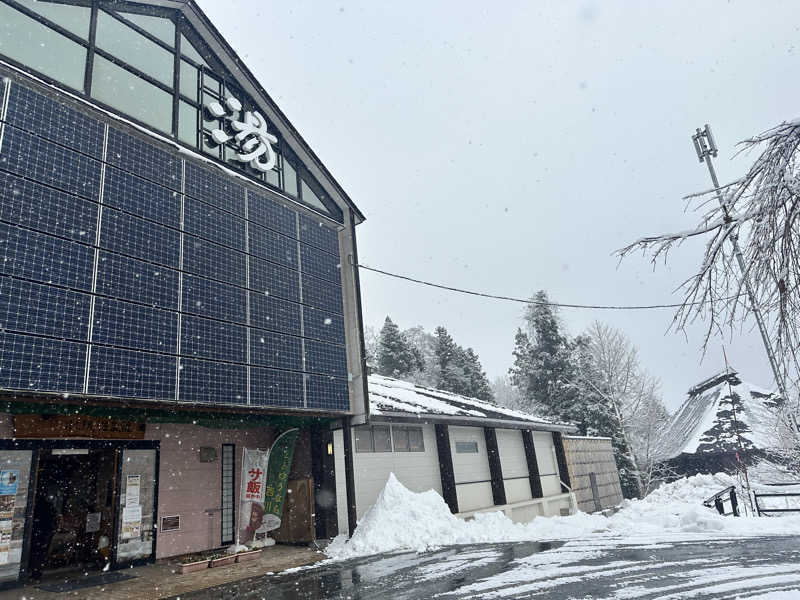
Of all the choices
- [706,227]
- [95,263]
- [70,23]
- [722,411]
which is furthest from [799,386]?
[722,411]

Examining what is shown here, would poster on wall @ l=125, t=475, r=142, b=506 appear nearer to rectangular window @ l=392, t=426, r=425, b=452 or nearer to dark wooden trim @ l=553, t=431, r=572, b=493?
rectangular window @ l=392, t=426, r=425, b=452

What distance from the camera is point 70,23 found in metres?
10.3

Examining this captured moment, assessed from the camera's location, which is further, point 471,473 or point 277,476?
point 471,473

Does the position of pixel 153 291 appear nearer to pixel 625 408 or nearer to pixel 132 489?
pixel 132 489

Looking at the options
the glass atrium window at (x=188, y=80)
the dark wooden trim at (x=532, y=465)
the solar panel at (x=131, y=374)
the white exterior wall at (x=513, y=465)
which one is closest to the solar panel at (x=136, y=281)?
the solar panel at (x=131, y=374)

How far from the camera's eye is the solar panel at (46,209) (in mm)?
8195

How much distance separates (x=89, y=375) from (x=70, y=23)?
750 centimetres

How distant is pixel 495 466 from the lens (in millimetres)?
19281

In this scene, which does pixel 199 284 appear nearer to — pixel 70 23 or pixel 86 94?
pixel 86 94

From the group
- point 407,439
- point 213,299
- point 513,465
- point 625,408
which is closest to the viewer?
point 213,299

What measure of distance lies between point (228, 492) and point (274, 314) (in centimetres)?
557

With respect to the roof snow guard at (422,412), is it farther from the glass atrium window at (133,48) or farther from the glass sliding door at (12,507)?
the glass atrium window at (133,48)

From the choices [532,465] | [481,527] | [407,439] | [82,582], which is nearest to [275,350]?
[82,582]

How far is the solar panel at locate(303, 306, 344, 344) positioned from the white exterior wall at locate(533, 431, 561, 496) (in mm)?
12353
